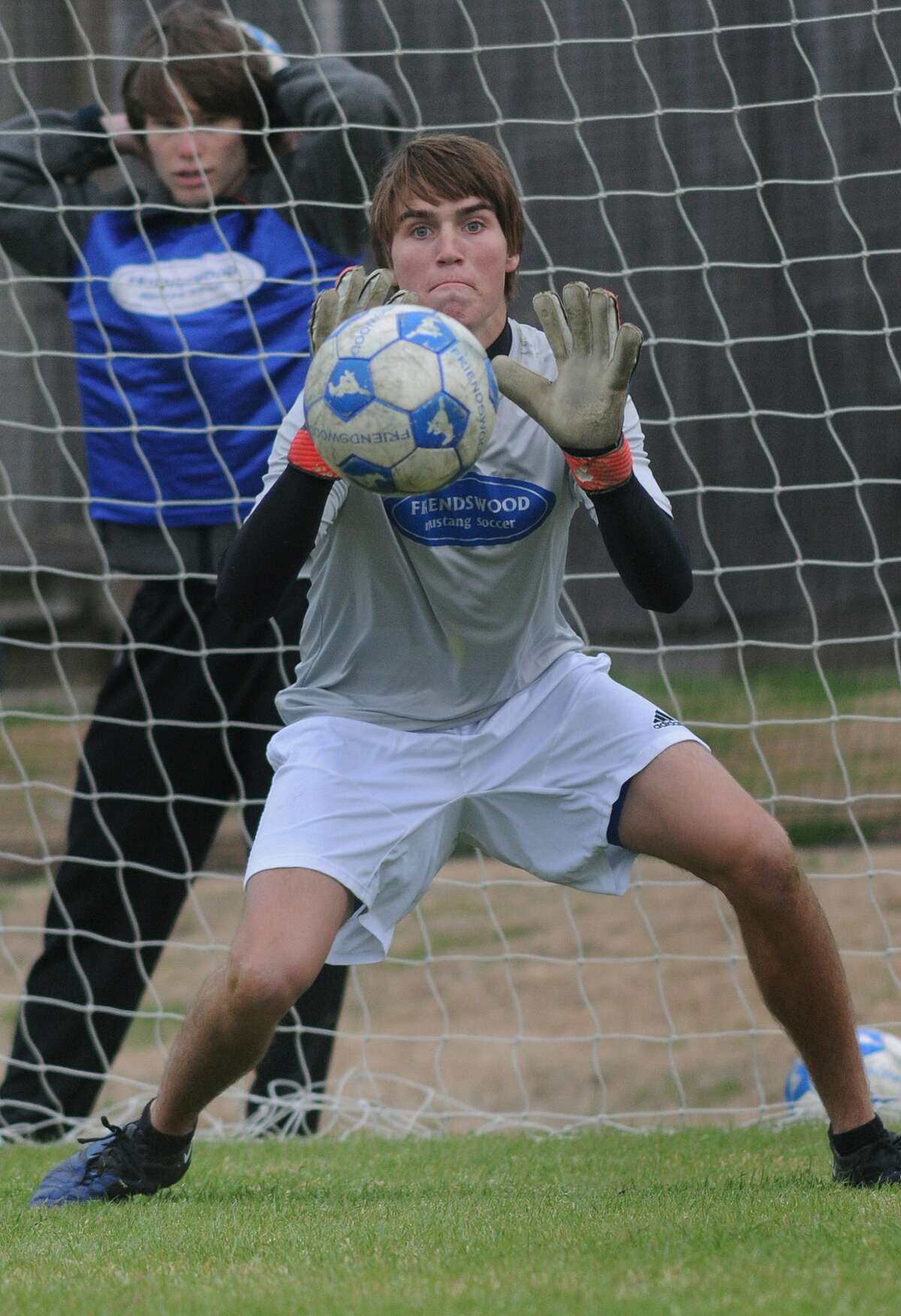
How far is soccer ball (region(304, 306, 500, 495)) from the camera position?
270 cm

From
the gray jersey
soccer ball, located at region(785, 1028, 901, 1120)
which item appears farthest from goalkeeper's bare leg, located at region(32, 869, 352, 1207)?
soccer ball, located at region(785, 1028, 901, 1120)

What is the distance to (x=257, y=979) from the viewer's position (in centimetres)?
283

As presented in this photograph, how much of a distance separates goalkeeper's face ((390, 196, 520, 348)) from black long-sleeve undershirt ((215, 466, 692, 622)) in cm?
45

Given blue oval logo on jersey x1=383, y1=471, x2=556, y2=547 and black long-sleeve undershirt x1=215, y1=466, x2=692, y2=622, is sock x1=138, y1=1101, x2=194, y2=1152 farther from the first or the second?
blue oval logo on jersey x1=383, y1=471, x2=556, y2=547

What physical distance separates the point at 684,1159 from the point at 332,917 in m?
1.13

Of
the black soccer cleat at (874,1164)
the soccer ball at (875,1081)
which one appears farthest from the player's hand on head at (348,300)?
the soccer ball at (875,1081)

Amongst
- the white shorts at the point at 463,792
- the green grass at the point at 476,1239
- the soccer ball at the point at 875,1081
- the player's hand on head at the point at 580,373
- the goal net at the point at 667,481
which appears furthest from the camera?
the goal net at the point at 667,481

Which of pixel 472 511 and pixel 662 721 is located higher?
pixel 472 511

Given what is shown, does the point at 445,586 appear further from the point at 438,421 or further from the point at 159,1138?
the point at 159,1138

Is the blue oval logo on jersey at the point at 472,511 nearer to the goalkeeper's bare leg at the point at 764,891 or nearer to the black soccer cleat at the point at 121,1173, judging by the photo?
the goalkeeper's bare leg at the point at 764,891

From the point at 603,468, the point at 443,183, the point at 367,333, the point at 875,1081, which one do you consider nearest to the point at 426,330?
the point at 367,333

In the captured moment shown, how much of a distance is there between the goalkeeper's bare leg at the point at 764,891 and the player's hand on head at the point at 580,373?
0.61 meters

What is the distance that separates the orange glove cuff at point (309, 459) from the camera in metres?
2.86

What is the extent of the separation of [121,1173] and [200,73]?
2793 mm
